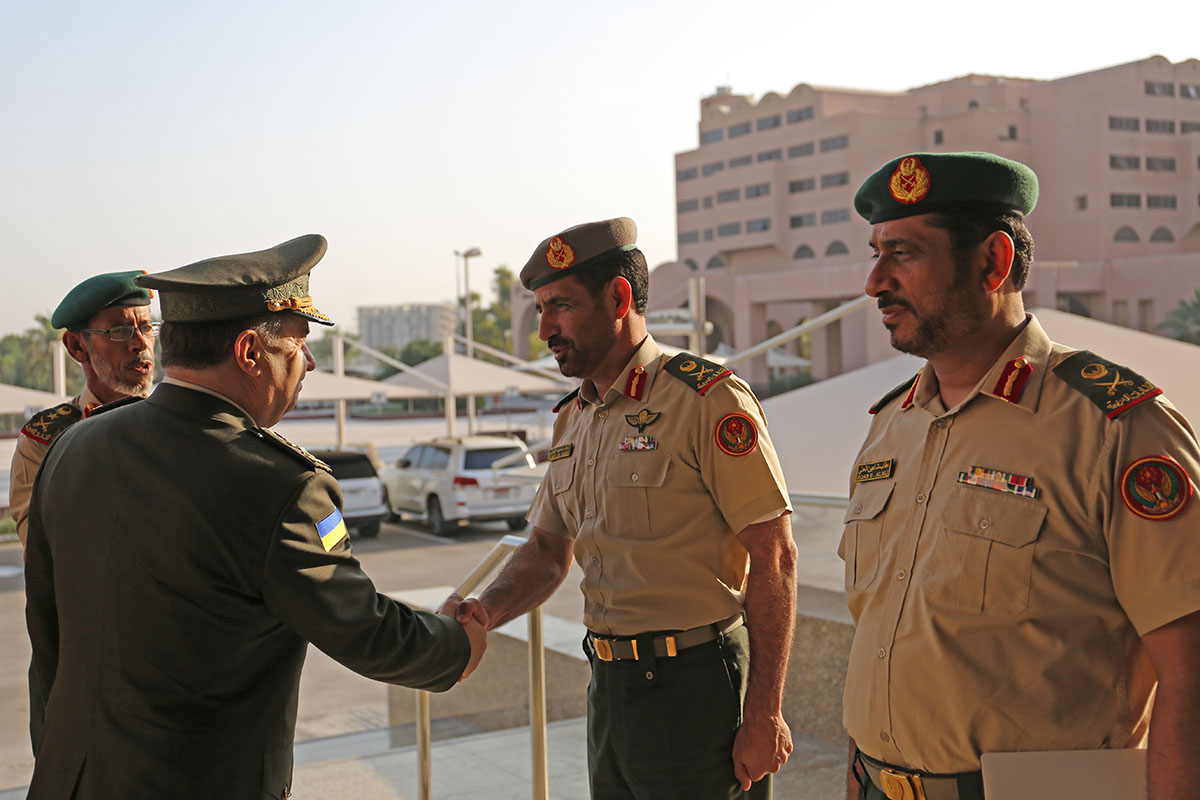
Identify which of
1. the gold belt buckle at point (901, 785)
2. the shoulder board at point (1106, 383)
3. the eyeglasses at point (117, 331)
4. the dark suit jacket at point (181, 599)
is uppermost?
the eyeglasses at point (117, 331)

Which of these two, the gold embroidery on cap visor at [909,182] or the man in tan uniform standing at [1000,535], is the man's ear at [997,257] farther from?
the gold embroidery on cap visor at [909,182]

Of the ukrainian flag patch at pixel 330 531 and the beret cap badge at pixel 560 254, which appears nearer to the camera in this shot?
the ukrainian flag patch at pixel 330 531

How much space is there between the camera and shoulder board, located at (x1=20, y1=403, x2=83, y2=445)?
132 inches

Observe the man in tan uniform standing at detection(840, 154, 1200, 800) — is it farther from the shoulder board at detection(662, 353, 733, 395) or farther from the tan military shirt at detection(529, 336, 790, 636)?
the shoulder board at detection(662, 353, 733, 395)

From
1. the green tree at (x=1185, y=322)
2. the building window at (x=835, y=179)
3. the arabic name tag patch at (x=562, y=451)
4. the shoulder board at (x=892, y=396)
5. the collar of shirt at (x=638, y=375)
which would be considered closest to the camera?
the shoulder board at (x=892, y=396)

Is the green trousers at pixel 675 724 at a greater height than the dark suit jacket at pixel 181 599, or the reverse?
the dark suit jacket at pixel 181 599

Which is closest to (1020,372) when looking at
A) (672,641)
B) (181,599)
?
(672,641)

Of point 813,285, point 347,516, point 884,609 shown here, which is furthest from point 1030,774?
point 813,285

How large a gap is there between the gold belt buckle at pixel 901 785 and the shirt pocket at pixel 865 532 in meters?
0.35

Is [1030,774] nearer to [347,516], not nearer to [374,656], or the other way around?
[374,656]

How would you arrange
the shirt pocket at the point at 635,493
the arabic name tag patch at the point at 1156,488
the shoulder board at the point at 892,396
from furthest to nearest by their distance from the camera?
the shirt pocket at the point at 635,493, the shoulder board at the point at 892,396, the arabic name tag patch at the point at 1156,488

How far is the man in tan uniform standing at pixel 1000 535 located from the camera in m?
1.67

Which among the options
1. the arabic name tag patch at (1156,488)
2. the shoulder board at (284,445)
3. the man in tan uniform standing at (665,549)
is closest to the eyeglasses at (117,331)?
the man in tan uniform standing at (665,549)

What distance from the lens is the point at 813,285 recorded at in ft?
148
